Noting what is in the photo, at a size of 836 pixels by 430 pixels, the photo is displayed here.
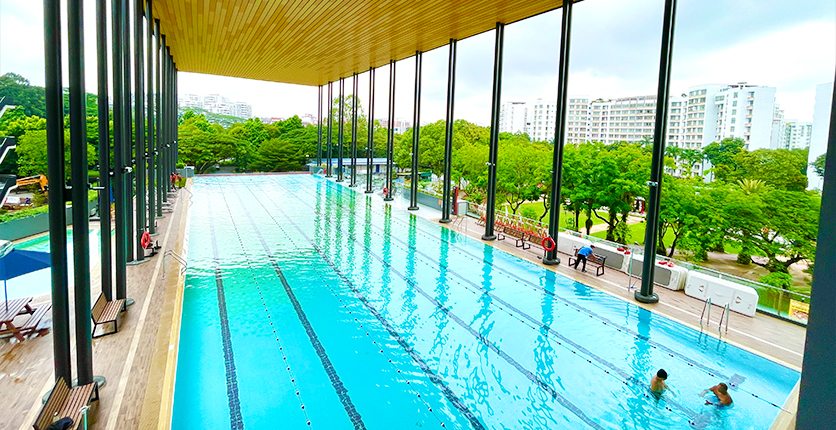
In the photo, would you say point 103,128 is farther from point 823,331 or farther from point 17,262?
point 823,331

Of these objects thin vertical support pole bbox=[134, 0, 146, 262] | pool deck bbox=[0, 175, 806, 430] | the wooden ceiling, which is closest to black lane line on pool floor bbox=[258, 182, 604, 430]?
pool deck bbox=[0, 175, 806, 430]

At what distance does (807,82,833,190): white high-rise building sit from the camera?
582 cm

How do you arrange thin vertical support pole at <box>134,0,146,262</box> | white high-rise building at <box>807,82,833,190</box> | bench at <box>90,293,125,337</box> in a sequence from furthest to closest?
thin vertical support pole at <box>134,0,146,262</box> < white high-rise building at <box>807,82,833,190</box> < bench at <box>90,293,125,337</box>

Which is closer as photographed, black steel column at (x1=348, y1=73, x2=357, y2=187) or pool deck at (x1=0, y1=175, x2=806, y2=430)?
pool deck at (x1=0, y1=175, x2=806, y2=430)

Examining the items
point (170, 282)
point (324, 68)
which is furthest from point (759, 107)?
point (324, 68)

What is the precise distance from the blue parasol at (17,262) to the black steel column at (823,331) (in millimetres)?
6116

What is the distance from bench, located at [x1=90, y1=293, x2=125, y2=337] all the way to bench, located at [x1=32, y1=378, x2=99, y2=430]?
155cm

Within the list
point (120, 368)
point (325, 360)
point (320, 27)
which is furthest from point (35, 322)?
point (320, 27)

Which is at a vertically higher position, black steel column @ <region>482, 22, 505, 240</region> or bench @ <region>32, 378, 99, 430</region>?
black steel column @ <region>482, 22, 505, 240</region>

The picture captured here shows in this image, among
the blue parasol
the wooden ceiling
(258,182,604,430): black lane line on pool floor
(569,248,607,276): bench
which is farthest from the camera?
the wooden ceiling

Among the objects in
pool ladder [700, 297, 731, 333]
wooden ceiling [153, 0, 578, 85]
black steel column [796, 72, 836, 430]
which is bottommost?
pool ladder [700, 297, 731, 333]

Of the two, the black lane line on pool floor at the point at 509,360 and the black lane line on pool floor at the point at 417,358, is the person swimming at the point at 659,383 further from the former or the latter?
the black lane line on pool floor at the point at 417,358

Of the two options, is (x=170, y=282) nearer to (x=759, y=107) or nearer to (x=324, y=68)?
(x=759, y=107)

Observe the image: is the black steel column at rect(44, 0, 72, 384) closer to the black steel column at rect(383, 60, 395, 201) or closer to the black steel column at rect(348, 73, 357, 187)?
the black steel column at rect(383, 60, 395, 201)
